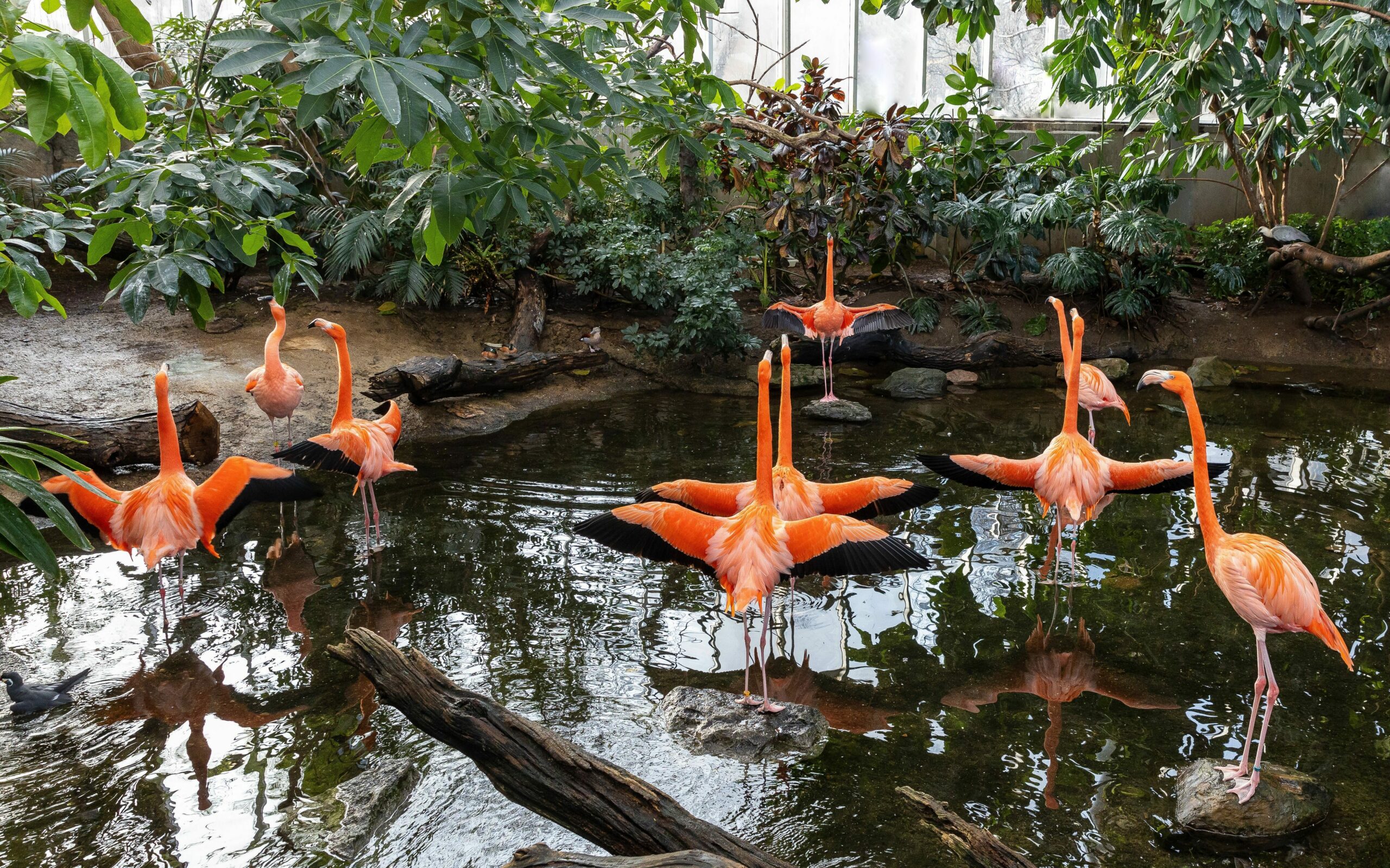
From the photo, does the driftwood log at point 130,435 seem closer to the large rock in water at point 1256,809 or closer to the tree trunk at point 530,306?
the tree trunk at point 530,306

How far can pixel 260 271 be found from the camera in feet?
34.1

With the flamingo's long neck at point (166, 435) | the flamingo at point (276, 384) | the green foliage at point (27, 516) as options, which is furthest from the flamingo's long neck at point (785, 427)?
the flamingo at point (276, 384)

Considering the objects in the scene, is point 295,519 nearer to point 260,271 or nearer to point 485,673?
point 485,673

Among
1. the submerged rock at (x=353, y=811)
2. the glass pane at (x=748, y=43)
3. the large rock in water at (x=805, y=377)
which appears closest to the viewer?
the submerged rock at (x=353, y=811)

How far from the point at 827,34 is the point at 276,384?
387 inches

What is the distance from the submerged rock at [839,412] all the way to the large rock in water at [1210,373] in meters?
3.17

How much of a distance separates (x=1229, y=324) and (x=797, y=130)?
198 inches

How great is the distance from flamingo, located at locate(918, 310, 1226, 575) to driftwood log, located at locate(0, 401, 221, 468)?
4489 mm

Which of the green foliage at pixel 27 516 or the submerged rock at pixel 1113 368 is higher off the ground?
the green foliage at pixel 27 516

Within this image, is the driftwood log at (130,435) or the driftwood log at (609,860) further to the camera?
the driftwood log at (130,435)

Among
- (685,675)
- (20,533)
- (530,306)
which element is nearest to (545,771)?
(20,533)

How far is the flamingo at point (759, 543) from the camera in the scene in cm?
371

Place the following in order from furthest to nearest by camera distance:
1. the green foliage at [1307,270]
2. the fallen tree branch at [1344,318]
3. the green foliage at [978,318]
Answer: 1. the green foliage at [978,318]
2. the green foliage at [1307,270]
3. the fallen tree branch at [1344,318]

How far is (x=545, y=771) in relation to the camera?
243cm
